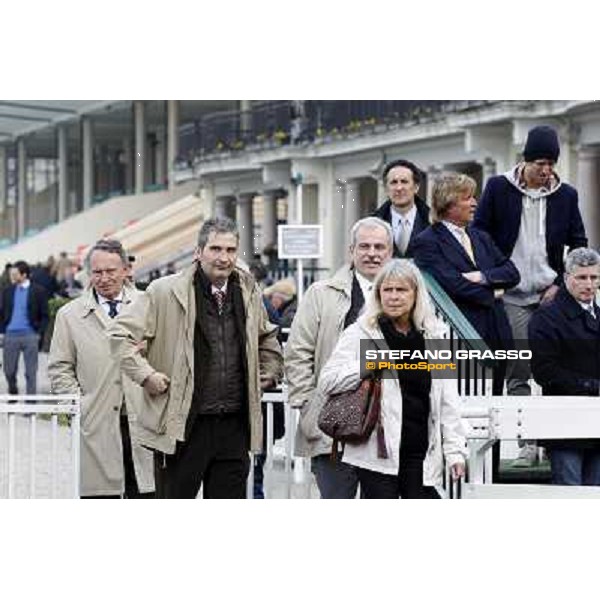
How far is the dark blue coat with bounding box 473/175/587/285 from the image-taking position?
9383 millimetres

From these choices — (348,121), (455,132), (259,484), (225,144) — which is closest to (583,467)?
(259,484)

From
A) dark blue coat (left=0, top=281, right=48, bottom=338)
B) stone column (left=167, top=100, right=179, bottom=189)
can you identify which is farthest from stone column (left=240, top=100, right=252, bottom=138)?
dark blue coat (left=0, top=281, right=48, bottom=338)

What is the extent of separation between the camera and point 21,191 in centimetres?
5912

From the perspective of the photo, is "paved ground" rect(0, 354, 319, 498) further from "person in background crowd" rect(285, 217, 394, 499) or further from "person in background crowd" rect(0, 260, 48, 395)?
"person in background crowd" rect(0, 260, 48, 395)

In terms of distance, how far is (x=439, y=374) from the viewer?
7566 mm

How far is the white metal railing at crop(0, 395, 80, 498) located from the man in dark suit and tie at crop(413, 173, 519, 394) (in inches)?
79.4

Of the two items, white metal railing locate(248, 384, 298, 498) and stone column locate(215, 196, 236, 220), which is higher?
stone column locate(215, 196, 236, 220)

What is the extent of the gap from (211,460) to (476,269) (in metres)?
1.98

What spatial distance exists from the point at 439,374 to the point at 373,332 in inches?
14.8

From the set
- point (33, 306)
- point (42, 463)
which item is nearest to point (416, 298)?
point (42, 463)

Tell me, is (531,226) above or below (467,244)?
above

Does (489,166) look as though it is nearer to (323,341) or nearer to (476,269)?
(476,269)

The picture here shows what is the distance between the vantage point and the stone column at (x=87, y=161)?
4997cm

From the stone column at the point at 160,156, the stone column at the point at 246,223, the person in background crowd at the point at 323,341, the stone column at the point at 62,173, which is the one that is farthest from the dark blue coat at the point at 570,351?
the stone column at the point at 62,173
